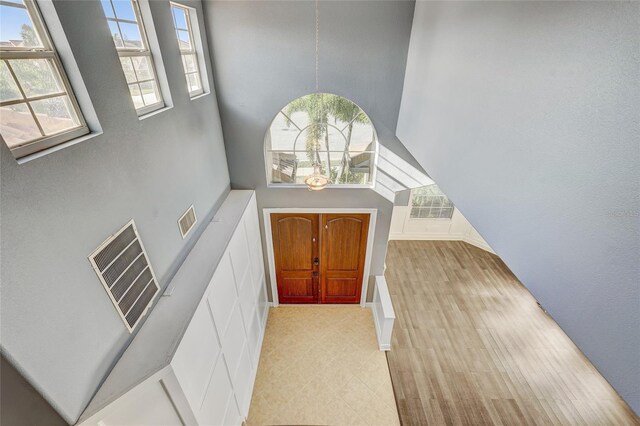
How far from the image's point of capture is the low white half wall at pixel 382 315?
444 cm

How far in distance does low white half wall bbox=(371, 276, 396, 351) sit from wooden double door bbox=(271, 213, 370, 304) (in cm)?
38

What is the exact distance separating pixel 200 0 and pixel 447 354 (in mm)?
6183

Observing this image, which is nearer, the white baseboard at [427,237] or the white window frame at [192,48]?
the white window frame at [192,48]

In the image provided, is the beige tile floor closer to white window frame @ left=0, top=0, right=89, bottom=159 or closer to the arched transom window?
the arched transom window

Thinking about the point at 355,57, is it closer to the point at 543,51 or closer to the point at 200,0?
the point at 200,0

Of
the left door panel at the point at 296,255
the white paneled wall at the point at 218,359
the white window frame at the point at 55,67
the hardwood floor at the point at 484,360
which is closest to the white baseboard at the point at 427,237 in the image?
the hardwood floor at the point at 484,360

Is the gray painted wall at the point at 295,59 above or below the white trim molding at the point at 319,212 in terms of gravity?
above

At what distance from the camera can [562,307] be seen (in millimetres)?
1306

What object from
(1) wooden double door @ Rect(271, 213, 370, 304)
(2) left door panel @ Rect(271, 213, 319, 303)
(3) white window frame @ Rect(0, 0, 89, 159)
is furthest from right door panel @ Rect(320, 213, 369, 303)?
(3) white window frame @ Rect(0, 0, 89, 159)

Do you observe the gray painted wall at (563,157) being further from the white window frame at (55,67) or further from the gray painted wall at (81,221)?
the white window frame at (55,67)

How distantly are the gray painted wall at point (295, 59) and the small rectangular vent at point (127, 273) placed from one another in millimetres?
2417

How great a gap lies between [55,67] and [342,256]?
4.33 meters

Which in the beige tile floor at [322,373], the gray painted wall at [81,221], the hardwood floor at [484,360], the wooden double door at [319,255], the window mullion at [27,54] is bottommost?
the beige tile floor at [322,373]

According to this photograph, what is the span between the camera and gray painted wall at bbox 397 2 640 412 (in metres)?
1.03
